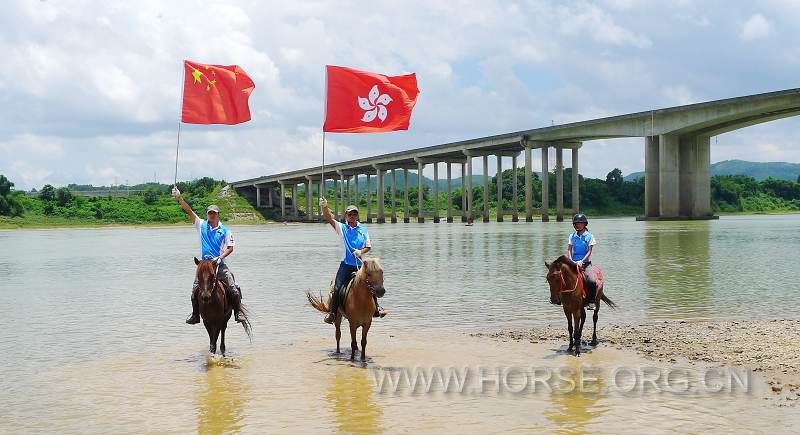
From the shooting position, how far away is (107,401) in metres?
9.45

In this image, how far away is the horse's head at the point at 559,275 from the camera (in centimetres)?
1163

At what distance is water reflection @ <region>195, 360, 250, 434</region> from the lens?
828 centimetres

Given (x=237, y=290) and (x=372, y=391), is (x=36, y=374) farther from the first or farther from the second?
(x=372, y=391)

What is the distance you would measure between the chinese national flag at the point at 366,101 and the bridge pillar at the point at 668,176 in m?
76.2

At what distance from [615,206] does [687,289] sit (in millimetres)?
120033

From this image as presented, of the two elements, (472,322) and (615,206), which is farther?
(615,206)

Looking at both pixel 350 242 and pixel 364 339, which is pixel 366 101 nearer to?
→ pixel 350 242

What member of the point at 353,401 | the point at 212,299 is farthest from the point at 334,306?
the point at 353,401

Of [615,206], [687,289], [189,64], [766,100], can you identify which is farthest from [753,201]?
[189,64]

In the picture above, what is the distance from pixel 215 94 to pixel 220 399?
6693 mm

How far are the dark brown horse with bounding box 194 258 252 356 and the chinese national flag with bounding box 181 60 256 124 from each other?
396 cm

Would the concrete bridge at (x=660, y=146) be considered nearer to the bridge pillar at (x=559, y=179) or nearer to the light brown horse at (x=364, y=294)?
the bridge pillar at (x=559, y=179)

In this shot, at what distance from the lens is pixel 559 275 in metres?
11.6

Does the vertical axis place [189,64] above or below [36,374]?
above
